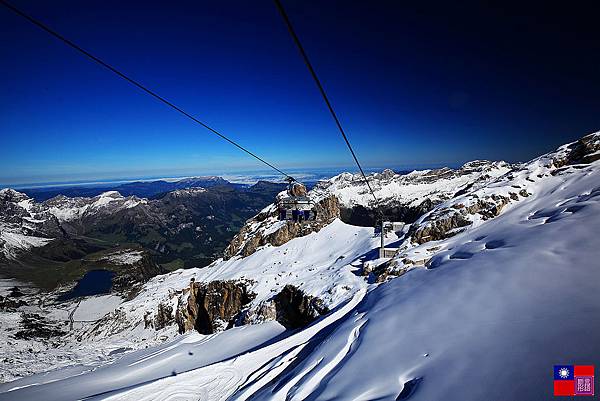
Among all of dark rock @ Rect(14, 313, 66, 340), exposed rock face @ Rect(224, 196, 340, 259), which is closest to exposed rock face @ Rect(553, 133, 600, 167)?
exposed rock face @ Rect(224, 196, 340, 259)

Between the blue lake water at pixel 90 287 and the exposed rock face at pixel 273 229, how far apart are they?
461 feet

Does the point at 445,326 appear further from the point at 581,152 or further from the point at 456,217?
the point at 581,152

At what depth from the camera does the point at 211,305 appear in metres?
54.8

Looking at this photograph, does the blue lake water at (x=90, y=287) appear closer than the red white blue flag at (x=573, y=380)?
No

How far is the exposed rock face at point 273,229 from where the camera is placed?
73062 millimetres

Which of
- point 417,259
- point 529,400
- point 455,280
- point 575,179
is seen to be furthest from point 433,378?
point 575,179

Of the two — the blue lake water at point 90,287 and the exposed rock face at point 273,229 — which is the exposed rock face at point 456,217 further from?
the blue lake water at point 90,287

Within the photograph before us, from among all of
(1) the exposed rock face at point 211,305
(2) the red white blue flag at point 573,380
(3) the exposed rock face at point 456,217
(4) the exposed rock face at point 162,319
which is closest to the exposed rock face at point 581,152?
(3) the exposed rock face at point 456,217

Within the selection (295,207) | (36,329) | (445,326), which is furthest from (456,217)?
(36,329)

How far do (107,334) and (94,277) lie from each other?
15736cm

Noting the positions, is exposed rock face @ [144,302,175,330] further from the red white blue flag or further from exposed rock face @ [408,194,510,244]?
the red white blue flag

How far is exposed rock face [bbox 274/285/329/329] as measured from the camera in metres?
27.2

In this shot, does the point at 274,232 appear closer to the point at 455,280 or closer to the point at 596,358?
the point at 455,280

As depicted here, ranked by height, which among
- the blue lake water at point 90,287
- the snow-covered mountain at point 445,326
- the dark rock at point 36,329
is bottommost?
the blue lake water at point 90,287
